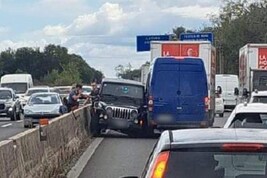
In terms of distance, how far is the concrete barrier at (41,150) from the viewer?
1122cm

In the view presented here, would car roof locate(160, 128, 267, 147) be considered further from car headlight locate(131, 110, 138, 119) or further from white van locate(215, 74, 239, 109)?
white van locate(215, 74, 239, 109)

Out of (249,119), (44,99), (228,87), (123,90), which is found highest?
(249,119)

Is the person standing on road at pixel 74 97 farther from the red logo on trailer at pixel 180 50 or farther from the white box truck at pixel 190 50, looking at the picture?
the red logo on trailer at pixel 180 50

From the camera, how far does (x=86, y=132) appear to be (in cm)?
2606

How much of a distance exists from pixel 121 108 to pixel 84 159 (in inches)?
304

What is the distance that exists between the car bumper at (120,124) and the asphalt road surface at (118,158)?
19.0 inches

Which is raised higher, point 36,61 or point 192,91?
point 192,91

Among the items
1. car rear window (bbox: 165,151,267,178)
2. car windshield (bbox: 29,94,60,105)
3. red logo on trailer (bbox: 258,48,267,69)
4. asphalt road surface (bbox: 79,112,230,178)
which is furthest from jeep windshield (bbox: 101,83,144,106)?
car rear window (bbox: 165,151,267,178)

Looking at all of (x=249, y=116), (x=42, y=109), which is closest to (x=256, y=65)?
(x=42, y=109)

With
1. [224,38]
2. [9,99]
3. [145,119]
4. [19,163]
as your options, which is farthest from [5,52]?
[19,163]

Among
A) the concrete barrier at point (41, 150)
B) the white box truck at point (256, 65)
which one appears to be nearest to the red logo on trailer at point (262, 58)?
the white box truck at point (256, 65)

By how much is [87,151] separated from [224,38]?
6488 centimetres

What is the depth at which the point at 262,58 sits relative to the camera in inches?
1519

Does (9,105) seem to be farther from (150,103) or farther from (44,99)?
(150,103)
